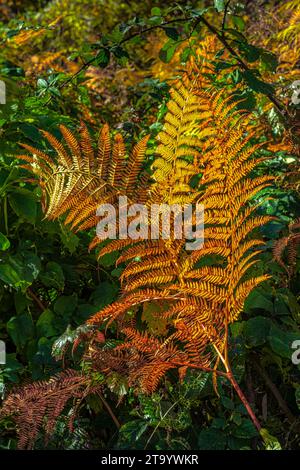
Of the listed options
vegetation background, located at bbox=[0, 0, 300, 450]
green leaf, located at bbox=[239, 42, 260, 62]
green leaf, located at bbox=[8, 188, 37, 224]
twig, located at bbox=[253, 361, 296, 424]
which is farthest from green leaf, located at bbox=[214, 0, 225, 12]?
twig, located at bbox=[253, 361, 296, 424]

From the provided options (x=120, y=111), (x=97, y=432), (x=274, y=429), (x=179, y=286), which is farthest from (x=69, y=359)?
(x=120, y=111)

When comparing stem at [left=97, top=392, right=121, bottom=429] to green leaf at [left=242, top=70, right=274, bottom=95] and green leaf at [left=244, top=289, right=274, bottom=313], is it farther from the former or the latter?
green leaf at [left=242, top=70, right=274, bottom=95]

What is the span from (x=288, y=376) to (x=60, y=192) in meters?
0.81

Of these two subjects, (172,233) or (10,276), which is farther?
(10,276)

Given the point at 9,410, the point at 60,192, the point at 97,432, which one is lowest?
the point at 97,432

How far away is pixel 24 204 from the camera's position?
77.2 inches

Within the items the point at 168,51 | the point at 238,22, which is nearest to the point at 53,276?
the point at 168,51

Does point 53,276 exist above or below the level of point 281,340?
above

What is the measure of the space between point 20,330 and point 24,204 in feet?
1.12

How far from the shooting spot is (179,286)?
1.62 m

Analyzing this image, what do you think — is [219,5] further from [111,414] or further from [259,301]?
[111,414]

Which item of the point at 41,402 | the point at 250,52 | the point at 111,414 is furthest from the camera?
the point at 250,52

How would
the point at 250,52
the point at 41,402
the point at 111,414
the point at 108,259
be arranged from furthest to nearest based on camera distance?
the point at 250,52 < the point at 108,259 < the point at 111,414 < the point at 41,402

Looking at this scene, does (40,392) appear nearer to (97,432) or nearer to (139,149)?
(97,432)
